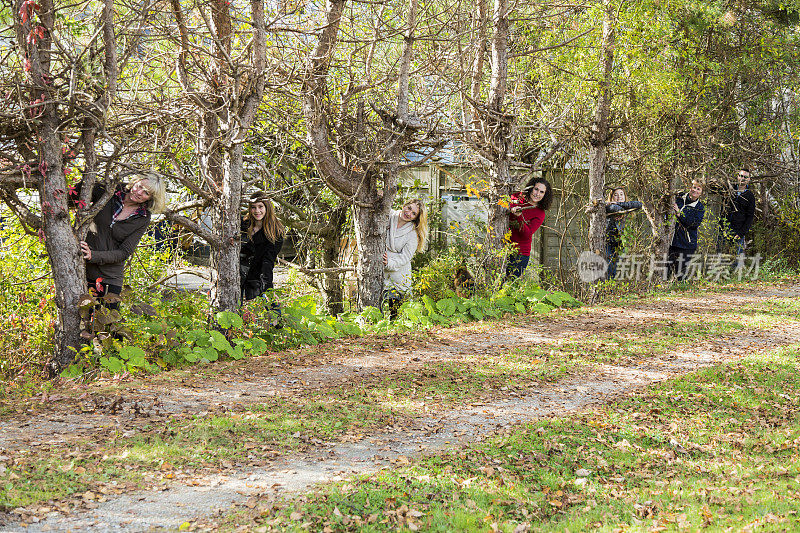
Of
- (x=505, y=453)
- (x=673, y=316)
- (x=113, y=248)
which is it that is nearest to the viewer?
(x=505, y=453)

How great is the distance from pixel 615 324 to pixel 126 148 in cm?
598

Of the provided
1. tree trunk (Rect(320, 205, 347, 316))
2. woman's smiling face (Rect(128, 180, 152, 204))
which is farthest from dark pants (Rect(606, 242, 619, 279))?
woman's smiling face (Rect(128, 180, 152, 204))

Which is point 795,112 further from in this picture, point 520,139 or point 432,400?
point 432,400

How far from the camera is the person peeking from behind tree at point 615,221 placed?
11.6 metres

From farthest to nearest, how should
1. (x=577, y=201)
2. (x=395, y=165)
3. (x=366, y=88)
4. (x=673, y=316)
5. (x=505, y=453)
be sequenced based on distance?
(x=577, y=201) < (x=673, y=316) < (x=395, y=165) < (x=366, y=88) < (x=505, y=453)

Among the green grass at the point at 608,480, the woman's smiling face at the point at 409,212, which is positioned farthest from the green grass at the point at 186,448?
the woman's smiling face at the point at 409,212

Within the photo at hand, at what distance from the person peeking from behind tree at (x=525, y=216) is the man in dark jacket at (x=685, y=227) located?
3.16 meters

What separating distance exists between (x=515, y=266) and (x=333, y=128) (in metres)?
3.29

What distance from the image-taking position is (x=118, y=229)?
6.70m

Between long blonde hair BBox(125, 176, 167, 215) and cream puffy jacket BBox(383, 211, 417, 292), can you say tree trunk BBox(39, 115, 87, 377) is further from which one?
cream puffy jacket BBox(383, 211, 417, 292)

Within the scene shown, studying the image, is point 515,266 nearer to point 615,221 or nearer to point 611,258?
point 611,258

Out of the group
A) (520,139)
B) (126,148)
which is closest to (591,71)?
(520,139)

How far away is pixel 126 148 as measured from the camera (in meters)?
6.88

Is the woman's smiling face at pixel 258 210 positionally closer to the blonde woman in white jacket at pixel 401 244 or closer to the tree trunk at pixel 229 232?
the tree trunk at pixel 229 232
